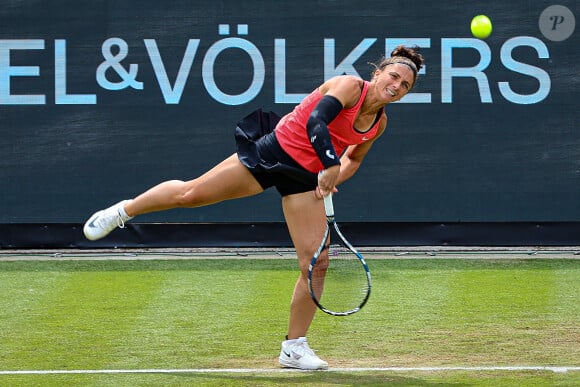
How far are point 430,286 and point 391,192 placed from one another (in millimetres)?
1783

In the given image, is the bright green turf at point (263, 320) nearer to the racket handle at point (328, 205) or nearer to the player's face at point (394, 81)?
the racket handle at point (328, 205)

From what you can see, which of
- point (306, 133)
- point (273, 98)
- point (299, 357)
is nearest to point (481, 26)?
point (273, 98)

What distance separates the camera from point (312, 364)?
5.81 meters

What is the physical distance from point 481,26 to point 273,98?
1992 mm

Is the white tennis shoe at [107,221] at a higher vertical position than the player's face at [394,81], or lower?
lower

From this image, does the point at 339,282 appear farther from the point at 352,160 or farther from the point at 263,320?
the point at 263,320

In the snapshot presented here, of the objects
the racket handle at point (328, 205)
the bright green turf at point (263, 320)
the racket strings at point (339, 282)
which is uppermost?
the racket handle at point (328, 205)

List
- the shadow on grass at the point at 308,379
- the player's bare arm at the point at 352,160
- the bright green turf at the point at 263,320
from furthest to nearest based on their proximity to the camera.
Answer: the player's bare arm at the point at 352,160 < the bright green turf at the point at 263,320 < the shadow on grass at the point at 308,379

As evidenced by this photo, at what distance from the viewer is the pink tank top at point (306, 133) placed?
574cm

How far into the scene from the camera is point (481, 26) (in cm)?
964

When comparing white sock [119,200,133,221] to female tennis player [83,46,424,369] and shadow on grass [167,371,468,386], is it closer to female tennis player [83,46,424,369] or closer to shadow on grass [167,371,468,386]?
female tennis player [83,46,424,369]

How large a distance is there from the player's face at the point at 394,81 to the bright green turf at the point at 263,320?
1481 millimetres

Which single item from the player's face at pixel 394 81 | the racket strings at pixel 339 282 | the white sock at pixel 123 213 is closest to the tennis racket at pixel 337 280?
the racket strings at pixel 339 282

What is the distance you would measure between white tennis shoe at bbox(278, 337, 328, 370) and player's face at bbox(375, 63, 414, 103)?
55.4 inches
